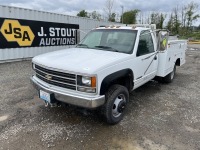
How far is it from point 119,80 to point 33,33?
8.38m

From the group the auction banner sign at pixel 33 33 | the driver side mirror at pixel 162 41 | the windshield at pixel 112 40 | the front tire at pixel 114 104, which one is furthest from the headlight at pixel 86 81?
the auction banner sign at pixel 33 33

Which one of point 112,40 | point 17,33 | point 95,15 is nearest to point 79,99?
point 112,40

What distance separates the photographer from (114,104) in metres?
→ 3.69

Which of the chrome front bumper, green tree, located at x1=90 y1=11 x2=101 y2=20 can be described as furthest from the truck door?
green tree, located at x1=90 y1=11 x2=101 y2=20

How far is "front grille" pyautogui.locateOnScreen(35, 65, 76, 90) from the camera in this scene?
10.4ft

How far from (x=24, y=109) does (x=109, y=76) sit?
7.50ft

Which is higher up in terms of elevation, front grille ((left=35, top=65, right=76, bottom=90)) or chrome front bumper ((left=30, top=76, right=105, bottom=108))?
front grille ((left=35, top=65, right=76, bottom=90))

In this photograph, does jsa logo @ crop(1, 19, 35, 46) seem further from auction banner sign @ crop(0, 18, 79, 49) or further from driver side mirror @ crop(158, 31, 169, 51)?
driver side mirror @ crop(158, 31, 169, 51)

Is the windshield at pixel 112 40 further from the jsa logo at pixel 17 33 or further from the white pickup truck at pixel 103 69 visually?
the jsa logo at pixel 17 33

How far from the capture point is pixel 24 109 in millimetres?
4316

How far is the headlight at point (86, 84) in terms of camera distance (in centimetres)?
301

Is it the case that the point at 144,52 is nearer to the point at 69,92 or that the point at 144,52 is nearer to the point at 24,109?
the point at 69,92

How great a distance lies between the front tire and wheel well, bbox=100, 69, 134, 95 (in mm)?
146

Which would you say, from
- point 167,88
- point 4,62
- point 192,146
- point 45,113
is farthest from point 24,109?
point 4,62
